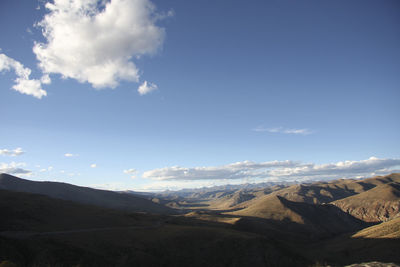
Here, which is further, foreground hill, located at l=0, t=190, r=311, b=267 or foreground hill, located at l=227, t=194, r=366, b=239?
foreground hill, located at l=227, t=194, r=366, b=239

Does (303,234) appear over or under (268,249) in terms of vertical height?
under

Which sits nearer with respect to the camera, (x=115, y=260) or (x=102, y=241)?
(x=115, y=260)

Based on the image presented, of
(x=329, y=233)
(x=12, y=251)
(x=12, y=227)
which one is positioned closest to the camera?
(x=12, y=251)

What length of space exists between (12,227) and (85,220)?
74.3 feet

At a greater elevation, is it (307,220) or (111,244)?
(111,244)

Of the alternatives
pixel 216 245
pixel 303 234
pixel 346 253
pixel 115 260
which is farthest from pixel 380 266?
pixel 303 234

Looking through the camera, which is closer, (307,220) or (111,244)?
(111,244)

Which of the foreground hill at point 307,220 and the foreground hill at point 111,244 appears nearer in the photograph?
the foreground hill at point 111,244

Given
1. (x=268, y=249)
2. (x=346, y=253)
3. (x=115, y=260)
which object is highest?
(x=115, y=260)

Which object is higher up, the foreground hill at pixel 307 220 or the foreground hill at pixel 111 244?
the foreground hill at pixel 111 244

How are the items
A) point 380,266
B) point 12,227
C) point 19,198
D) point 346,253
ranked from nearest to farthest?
point 380,266, point 12,227, point 346,253, point 19,198

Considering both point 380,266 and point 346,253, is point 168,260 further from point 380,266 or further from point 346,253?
point 346,253

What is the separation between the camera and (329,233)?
158125mm

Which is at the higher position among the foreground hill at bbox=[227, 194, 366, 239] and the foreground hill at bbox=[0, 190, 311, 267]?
the foreground hill at bbox=[0, 190, 311, 267]
